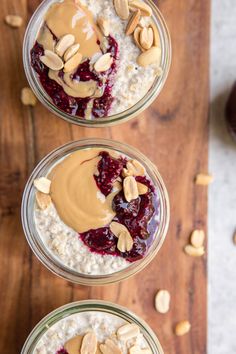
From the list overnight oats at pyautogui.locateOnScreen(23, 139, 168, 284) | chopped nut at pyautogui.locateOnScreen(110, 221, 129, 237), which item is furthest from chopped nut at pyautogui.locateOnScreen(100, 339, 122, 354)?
chopped nut at pyautogui.locateOnScreen(110, 221, 129, 237)

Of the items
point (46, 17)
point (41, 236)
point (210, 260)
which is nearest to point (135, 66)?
point (46, 17)

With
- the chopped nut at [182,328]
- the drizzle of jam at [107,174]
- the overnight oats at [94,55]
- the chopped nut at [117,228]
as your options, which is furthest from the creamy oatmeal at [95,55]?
the chopped nut at [182,328]

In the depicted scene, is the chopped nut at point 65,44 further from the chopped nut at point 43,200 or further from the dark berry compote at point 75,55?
the chopped nut at point 43,200

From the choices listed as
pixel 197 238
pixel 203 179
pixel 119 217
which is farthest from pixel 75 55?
pixel 197 238

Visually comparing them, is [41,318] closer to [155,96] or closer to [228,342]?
[228,342]

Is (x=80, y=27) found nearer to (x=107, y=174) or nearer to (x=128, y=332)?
(x=107, y=174)

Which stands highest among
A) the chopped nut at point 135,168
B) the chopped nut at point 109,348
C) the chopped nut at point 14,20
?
the chopped nut at point 14,20
